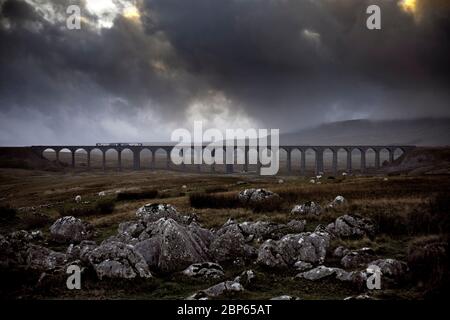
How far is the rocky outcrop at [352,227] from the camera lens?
19062mm

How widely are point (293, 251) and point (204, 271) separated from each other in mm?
4160

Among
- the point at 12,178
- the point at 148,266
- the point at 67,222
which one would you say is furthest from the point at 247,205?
the point at 12,178

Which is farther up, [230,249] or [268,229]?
[268,229]

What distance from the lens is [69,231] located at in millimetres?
21203

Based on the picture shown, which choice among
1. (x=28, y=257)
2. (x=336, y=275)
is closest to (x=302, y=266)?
(x=336, y=275)

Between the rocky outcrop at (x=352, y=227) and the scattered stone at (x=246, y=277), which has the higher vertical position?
the rocky outcrop at (x=352, y=227)

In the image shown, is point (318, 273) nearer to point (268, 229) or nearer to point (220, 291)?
point (220, 291)

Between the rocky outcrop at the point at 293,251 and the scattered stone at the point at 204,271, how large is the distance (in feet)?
6.98

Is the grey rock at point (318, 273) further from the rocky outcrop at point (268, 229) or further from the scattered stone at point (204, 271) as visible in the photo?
the rocky outcrop at point (268, 229)

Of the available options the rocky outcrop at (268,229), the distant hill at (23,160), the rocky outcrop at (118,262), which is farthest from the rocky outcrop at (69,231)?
the distant hill at (23,160)

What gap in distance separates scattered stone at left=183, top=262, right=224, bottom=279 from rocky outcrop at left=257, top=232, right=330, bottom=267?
2.13 metres

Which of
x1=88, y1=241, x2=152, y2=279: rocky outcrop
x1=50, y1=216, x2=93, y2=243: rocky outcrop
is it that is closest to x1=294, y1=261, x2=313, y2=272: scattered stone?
x1=88, y1=241, x2=152, y2=279: rocky outcrop

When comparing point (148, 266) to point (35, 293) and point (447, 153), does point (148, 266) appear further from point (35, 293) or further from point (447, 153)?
point (447, 153)

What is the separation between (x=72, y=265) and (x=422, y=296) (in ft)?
40.0
